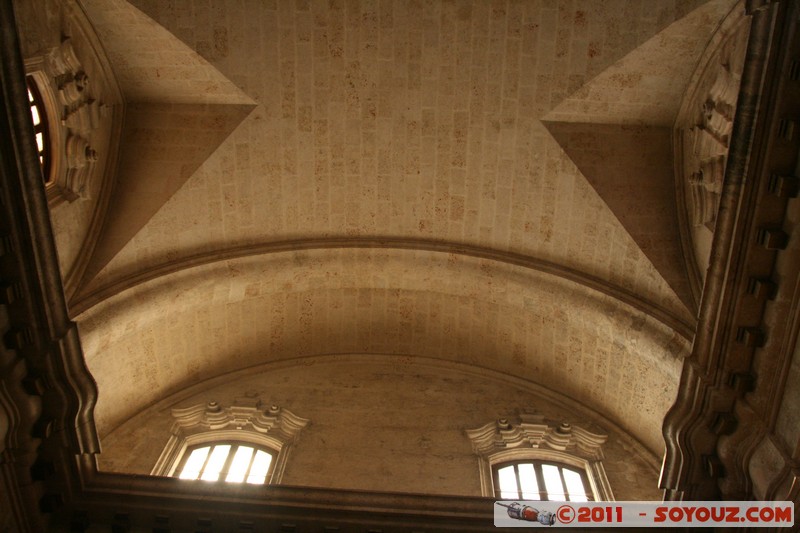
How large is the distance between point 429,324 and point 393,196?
2.85 metres

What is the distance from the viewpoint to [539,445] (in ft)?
38.5

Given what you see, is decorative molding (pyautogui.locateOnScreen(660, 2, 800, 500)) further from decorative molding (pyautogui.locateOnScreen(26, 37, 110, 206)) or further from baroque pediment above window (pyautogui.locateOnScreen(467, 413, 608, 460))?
decorative molding (pyautogui.locateOnScreen(26, 37, 110, 206))

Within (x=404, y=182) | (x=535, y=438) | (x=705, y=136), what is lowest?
(x=535, y=438)

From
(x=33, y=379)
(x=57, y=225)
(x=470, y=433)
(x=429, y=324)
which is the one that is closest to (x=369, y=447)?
(x=470, y=433)

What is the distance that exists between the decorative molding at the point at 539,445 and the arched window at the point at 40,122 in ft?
26.1

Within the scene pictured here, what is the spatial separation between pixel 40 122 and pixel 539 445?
920 cm

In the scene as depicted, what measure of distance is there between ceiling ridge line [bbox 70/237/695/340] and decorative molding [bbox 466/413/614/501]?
2492 mm

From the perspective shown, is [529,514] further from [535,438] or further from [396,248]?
[396,248]

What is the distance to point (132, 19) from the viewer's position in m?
10.9

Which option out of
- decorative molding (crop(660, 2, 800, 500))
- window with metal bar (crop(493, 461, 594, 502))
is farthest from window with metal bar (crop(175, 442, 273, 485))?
decorative molding (crop(660, 2, 800, 500))

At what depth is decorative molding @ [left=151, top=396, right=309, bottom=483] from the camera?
1150cm

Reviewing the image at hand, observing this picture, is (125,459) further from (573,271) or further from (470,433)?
(573,271)
